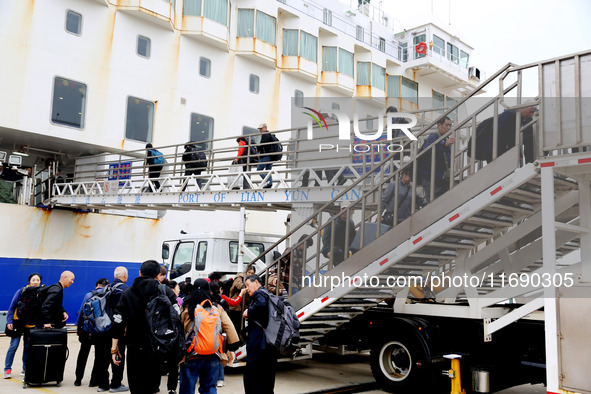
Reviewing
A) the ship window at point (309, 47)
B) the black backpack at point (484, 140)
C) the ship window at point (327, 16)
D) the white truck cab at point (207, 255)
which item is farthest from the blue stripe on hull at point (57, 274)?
the ship window at point (327, 16)

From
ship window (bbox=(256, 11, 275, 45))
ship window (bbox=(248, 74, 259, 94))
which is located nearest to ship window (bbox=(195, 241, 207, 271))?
ship window (bbox=(248, 74, 259, 94))

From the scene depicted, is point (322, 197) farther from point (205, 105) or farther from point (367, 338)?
point (205, 105)

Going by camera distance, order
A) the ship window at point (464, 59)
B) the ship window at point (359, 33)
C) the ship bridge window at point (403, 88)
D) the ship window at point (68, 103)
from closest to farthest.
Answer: the ship window at point (68, 103) < the ship window at point (359, 33) < the ship bridge window at point (403, 88) < the ship window at point (464, 59)

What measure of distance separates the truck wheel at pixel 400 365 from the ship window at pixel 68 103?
13.3 metres

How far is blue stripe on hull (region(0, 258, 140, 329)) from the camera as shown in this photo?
16203 millimetres

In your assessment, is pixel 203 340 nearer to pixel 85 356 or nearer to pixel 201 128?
pixel 85 356

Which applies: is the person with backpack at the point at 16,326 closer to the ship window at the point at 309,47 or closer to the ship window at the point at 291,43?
the ship window at the point at 291,43

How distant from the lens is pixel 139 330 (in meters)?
5.89

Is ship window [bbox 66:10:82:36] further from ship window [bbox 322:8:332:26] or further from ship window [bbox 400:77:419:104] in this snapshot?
ship window [bbox 400:77:419:104]

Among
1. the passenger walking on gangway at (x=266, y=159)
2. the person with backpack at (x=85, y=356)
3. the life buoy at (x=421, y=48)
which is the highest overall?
the life buoy at (x=421, y=48)

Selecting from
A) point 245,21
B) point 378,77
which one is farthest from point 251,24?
point 378,77

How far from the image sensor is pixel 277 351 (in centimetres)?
604

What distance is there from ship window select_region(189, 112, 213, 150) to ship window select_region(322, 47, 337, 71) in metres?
7.32

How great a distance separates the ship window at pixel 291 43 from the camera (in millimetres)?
24031
